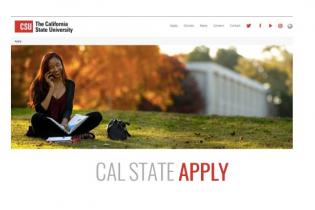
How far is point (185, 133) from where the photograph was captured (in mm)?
7523

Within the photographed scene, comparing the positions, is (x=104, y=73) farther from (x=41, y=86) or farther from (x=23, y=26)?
(x=23, y=26)

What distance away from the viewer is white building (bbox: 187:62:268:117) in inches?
1166

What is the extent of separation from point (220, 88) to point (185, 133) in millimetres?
23321

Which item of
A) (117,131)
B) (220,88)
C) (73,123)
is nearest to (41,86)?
(73,123)

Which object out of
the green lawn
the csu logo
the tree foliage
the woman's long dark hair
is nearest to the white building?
the tree foliage

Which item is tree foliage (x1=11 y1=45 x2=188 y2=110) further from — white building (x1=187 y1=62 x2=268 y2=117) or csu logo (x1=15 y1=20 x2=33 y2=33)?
white building (x1=187 y1=62 x2=268 y2=117)

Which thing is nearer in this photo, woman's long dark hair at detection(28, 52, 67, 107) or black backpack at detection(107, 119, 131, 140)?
black backpack at detection(107, 119, 131, 140)

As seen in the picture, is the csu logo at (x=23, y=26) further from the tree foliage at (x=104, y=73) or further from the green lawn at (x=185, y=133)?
the tree foliage at (x=104, y=73)

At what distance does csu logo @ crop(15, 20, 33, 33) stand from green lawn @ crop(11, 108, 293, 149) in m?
1.02

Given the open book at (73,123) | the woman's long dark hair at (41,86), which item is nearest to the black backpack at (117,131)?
the open book at (73,123)

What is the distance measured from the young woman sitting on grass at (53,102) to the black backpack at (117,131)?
0.64 feet

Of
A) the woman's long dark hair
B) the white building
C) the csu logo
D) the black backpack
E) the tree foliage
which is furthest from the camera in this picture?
the white building

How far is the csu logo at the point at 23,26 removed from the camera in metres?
7.22
